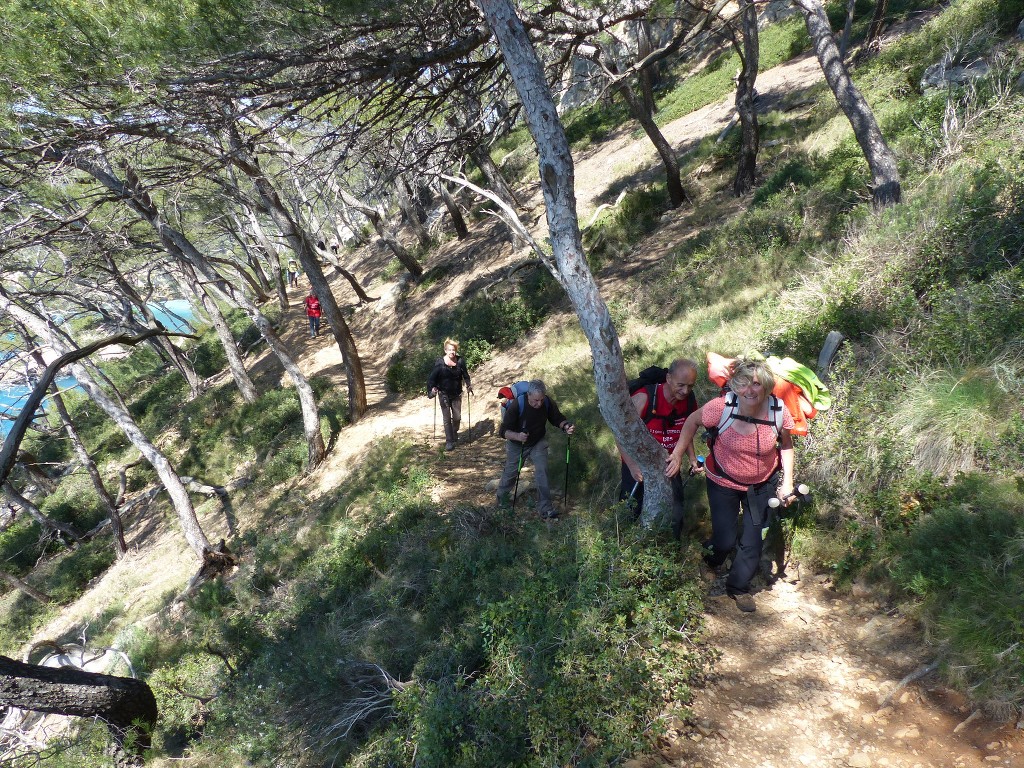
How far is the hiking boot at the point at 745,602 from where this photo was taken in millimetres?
3924

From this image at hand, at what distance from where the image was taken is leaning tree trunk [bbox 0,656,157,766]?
15.2 feet

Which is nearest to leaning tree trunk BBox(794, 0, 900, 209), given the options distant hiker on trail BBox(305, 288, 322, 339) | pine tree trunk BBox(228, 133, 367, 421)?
pine tree trunk BBox(228, 133, 367, 421)

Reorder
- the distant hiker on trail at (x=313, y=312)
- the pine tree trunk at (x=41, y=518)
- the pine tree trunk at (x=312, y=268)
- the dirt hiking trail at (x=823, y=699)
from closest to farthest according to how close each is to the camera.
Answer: the dirt hiking trail at (x=823, y=699)
the pine tree trunk at (x=312, y=268)
the pine tree trunk at (x=41, y=518)
the distant hiker on trail at (x=313, y=312)

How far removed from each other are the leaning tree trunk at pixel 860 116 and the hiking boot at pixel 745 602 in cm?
519

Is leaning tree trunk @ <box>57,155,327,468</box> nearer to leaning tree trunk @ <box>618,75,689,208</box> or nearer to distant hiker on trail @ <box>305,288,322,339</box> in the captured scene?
distant hiker on trail @ <box>305,288,322,339</box>

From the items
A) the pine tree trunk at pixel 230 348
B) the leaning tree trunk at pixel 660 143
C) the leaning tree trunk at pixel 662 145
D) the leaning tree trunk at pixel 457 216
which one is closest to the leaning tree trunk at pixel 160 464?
the pine tree trunk at pixel 230 348

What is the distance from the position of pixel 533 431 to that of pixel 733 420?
236 centimetres

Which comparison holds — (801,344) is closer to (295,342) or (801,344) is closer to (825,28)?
(825,28)

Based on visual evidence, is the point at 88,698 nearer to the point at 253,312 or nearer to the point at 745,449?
the point at 745,449

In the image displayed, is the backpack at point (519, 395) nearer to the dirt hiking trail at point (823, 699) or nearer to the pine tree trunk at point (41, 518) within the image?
the dirt hiking trail at point (823, 699)

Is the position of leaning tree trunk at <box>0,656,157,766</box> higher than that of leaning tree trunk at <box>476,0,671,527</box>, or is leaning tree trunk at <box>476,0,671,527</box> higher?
leaning tree trunk at <box>476,0,671,527</box>

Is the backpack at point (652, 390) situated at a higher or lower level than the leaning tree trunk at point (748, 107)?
lower

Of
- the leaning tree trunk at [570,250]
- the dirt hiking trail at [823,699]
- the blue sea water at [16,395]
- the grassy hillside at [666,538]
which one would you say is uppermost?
the blue sea water at [16,395]

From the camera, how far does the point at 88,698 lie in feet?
16.7
